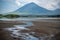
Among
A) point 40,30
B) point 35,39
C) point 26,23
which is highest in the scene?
point 26,23

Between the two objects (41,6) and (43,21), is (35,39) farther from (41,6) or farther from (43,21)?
(41,6)

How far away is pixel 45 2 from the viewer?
88.9 inches

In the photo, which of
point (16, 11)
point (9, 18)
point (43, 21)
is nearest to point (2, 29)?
point (9, 18)

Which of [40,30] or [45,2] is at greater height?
[45,2]

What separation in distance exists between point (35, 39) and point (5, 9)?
2.42 ft

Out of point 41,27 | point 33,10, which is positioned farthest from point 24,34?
point 33,10

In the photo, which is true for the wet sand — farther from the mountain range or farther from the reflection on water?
the mountain range

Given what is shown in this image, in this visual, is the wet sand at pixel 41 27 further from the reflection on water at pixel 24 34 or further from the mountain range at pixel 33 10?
the mountain range at pixel 33 10

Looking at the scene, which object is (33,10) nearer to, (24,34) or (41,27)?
(41,27)

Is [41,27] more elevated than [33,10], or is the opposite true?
Answer: [33,10]

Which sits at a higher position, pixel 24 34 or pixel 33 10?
pixel 33 10

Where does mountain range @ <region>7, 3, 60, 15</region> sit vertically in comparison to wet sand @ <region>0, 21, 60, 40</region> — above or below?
above

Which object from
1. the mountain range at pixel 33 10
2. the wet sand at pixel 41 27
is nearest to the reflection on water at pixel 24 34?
the wet sand at pixel 41 27

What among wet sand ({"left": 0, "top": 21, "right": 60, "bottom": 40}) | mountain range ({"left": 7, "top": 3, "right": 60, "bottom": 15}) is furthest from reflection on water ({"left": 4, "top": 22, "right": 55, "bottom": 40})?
mountain range ({"left": 7, "top": 3, "right": 60, "bottom": 15})
